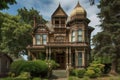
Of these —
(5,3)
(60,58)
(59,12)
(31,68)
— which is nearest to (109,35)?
(60,58)

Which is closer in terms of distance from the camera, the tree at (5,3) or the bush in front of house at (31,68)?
the tree at (5,3)

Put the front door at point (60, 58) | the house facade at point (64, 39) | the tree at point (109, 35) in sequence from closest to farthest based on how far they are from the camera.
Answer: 1. the tree at point (109, 35)
2. the house facade at point (64, 39)
3. the front door at point (60, 58)

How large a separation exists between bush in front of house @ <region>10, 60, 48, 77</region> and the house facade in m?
5.91

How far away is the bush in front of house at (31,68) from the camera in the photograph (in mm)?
37191

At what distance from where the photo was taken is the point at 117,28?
4053 cm

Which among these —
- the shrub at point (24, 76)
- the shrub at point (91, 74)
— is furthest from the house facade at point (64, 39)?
the shrub at point (24, 76)

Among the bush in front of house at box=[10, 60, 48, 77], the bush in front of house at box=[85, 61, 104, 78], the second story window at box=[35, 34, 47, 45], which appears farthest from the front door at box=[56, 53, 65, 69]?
the bush in front of house at box=[10, 60, 48, 77]

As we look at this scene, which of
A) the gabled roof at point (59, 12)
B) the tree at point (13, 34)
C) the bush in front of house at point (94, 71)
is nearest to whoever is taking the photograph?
the bush in front of house at point (94, 71)

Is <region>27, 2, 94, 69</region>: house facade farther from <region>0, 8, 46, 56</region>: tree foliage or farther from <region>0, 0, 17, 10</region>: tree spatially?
<region>0, 0, 17, 10</region>: tree

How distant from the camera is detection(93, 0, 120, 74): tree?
1558 inches

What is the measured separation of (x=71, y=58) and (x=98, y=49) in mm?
5458

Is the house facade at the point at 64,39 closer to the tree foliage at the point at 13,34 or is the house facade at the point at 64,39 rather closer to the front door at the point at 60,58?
the front door at the point at 60,58

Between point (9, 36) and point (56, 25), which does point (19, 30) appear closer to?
point (9, 36)

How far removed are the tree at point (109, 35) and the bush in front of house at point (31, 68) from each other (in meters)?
8.26
